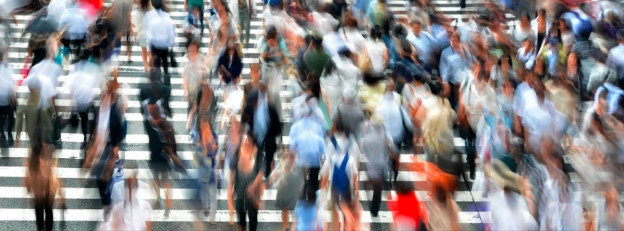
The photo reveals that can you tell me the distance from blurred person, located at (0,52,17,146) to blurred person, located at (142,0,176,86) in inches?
99.3

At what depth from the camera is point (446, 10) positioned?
19781mm

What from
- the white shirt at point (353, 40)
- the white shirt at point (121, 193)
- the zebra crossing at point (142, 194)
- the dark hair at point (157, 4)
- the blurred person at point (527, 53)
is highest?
the dark hair at point (157, 4)

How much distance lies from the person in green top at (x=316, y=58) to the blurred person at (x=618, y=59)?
4.53 m

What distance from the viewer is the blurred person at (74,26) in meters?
14.0

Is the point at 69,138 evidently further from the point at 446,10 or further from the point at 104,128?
the point at 446,10

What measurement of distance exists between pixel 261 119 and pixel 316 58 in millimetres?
2010

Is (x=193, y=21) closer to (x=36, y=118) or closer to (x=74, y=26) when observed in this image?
(x=74, y=26)

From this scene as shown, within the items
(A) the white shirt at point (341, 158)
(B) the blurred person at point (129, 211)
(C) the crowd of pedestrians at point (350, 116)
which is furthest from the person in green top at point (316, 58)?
(B) the blurred person at point (129, 211)

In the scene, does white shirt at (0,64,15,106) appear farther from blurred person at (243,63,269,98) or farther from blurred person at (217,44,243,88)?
blurred person at (243,63,269,98)

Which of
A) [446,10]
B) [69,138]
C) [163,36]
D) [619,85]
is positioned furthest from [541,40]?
[69,138]

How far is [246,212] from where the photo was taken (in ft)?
31.3

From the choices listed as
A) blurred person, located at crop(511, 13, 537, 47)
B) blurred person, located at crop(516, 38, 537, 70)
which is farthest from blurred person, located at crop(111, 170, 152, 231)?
blurred person, located at crop(511, 13, 537, 47)

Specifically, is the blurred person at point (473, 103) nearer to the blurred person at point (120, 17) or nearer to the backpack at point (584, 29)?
the backpack at point (584, 29)

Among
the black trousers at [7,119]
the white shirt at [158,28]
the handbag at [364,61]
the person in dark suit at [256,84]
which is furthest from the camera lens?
the white shirt at [158,28]
